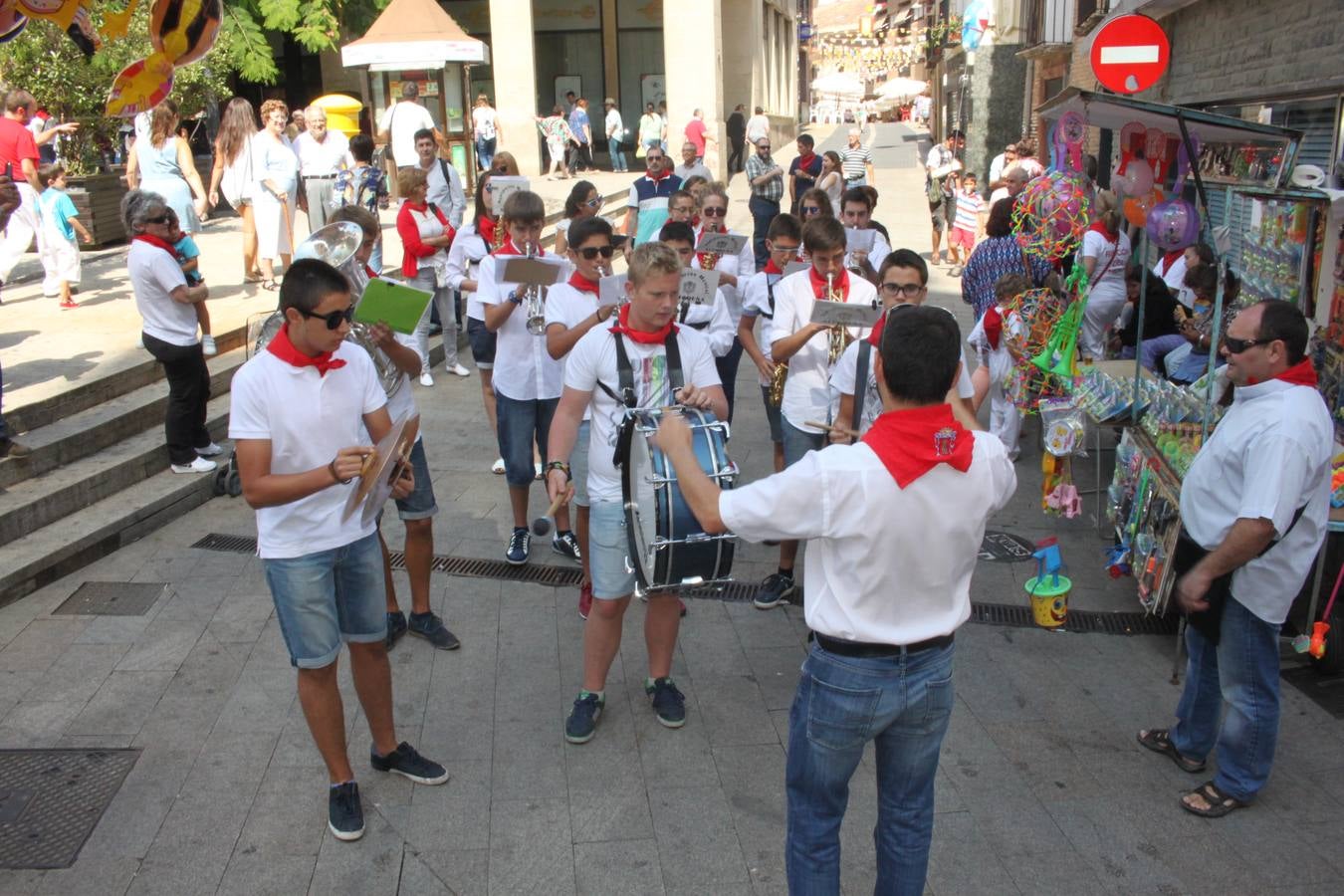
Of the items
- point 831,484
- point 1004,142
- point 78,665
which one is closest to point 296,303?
point 831,484

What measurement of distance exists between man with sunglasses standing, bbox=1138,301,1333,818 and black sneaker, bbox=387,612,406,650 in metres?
3.48

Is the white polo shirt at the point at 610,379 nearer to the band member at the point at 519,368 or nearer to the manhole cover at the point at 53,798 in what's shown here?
the band member at the point at 519,368

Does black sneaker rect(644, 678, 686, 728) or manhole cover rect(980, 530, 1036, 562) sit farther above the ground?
black sneaker rect(644, 678, 686, 728)

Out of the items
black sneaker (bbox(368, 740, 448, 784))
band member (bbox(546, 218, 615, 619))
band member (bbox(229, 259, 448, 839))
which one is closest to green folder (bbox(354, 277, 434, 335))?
band member (bbox(229, 259, 448, 839))

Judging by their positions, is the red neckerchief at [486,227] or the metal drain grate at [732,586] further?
the red neckerchief at [486,227]

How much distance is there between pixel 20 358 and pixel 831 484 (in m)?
7.80

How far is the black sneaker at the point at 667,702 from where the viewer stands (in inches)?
186

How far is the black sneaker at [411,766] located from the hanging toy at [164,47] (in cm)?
320

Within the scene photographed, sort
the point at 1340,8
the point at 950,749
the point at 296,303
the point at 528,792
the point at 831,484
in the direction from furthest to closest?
the point at 1340,8
the point at 950,749
the point at 528,792
the point at 296,303
the point at 831,484

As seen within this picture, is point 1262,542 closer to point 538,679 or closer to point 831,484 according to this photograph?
point 831,484

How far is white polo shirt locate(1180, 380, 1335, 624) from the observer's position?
3645 millimetres

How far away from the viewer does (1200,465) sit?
399 cm

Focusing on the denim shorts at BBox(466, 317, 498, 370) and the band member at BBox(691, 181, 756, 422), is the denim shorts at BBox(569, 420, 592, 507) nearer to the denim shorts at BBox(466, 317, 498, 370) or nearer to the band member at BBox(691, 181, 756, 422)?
the band member at BBox(691, 181, 756, 422)

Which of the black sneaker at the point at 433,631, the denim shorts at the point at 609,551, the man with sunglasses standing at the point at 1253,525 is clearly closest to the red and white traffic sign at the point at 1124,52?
the man with sunglasses standing at the point at 1253,525
